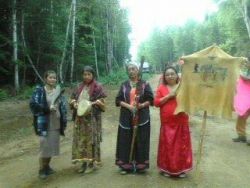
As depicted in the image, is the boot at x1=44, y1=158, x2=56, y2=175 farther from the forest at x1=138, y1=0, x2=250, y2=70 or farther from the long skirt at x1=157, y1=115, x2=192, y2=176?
the forest at x1=138, y1=0, x2=250, y2=70

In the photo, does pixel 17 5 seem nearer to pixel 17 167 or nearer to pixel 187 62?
pixel 17 167

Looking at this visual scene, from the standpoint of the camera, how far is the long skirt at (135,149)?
7.02 meters

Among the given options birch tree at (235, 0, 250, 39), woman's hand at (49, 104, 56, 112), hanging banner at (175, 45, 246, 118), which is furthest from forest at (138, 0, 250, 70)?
woman's hand at (49, 104, 56, 112)

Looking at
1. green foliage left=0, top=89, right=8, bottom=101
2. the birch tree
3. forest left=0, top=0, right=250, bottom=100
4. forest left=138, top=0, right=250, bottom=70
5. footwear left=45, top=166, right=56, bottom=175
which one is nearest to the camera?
footwear left=45, top=166, right=56, bottom=175

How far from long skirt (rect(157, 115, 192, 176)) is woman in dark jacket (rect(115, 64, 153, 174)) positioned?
30 centimetres

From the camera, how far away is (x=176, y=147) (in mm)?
6875

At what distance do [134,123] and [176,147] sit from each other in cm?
73

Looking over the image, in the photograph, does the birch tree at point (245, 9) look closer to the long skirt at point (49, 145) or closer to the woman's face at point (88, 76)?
the woman's face at point (88, 76)

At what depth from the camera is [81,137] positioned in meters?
7.30

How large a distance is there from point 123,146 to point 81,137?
2.35 feet

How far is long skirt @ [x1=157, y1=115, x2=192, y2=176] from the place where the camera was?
6867 mm

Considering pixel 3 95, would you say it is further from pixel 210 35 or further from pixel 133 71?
pixel 210 35

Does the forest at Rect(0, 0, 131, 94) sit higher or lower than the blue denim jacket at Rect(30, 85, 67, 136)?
higher

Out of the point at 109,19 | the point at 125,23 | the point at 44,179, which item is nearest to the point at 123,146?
the point at 44,179
